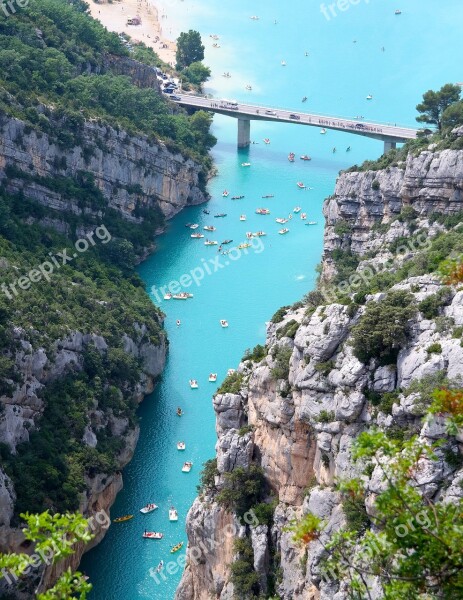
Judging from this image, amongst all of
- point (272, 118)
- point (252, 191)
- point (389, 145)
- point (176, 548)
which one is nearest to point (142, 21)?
point (272, 118)

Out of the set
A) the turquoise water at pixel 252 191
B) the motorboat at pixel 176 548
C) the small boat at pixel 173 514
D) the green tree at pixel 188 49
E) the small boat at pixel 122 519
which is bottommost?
the motorboat at pixel 176 548

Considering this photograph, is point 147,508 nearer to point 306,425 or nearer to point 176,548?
point 176,548

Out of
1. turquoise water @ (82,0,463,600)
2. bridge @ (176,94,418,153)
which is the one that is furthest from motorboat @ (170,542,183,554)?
bridge @ (176,94,418,153)

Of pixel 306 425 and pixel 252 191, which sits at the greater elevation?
pixel 306 425

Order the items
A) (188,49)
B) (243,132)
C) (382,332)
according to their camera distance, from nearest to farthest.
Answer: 1. (382,332)
2. (243,132)
3. (188,49)

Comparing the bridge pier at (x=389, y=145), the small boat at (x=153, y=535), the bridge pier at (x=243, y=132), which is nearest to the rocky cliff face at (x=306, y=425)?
the small boat at (x=153, y=535)

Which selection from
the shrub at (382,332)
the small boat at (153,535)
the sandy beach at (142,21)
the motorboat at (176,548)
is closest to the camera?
the shrub at (382,332)

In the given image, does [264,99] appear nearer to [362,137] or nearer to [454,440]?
[362,137]

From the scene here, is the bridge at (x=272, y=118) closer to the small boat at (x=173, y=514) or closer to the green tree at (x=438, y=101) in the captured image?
the green tree at (x=438, y=101)
